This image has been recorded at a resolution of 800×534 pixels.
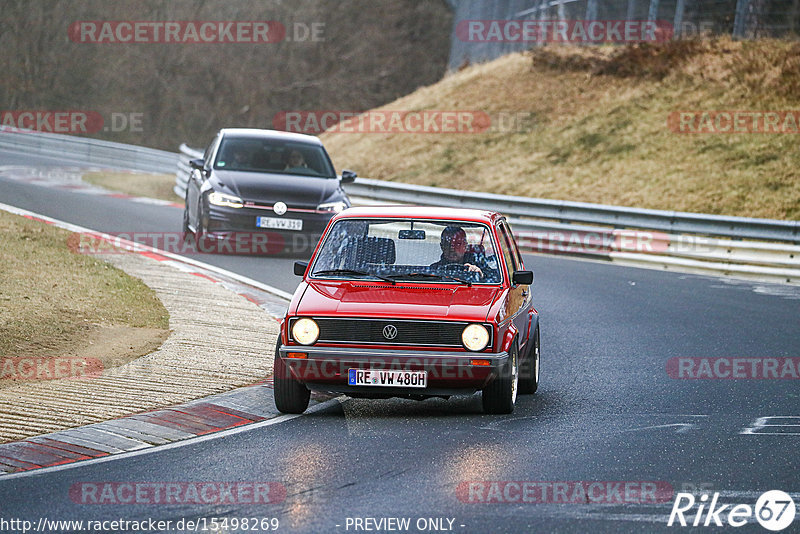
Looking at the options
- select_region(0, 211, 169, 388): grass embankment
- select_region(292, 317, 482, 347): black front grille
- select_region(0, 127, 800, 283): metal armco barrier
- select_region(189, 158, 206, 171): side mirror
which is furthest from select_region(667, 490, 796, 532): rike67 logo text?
select_region(0, 127, 800, 283): metal armco barrier

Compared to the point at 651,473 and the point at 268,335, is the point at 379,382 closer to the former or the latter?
the point at 651,473

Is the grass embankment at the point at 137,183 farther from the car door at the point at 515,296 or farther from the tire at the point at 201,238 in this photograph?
the car door at the point at 515,296

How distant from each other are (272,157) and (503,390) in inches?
450

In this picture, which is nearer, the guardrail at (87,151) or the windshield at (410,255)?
the windshield at (410,255)

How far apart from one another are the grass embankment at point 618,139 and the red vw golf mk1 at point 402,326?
59.3 feet

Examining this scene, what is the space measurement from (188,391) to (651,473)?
3625mm

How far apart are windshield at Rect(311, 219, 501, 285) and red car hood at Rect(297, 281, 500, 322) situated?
0.15 meters

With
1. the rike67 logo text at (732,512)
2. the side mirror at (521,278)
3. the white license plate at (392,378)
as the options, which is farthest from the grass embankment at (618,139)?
the rike67 logo text at (732,512)

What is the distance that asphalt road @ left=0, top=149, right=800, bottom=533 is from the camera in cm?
631

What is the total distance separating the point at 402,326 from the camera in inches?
338

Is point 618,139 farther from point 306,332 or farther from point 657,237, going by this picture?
point 306,332

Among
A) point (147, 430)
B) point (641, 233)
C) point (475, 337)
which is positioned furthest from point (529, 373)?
point (641, 233)

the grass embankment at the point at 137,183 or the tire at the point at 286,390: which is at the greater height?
the grass embankment at the point at 137,183

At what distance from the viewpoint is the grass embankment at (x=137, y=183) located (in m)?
29.4
